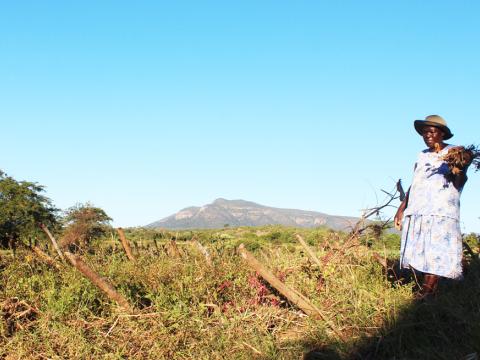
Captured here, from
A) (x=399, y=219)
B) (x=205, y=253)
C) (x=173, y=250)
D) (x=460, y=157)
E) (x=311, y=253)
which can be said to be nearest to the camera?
(x=460, y=157)

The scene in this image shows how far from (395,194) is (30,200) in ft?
106

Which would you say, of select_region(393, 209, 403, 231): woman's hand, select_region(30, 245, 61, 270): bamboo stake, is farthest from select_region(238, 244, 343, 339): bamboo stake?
select_region(30, 245, 61, 270): bamboo stake

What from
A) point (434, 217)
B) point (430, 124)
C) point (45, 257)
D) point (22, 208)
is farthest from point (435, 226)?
point (22, 208)

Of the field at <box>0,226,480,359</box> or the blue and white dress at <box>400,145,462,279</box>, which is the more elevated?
the blue and white dress at <box>400,145,462,279</box>

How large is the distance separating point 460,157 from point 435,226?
73 cm

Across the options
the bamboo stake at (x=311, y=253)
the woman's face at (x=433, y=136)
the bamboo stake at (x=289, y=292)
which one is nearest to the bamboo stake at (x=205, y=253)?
the bamboo stake at (x=311, y=253)

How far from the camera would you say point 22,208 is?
106 ft

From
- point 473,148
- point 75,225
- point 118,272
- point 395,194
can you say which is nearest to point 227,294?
point 118,272

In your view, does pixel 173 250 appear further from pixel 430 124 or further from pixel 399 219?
pixel 430 124

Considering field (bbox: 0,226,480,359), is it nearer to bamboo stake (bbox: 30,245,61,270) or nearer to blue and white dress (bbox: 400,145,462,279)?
bamboo stake (bbox: 30,245,61,270)

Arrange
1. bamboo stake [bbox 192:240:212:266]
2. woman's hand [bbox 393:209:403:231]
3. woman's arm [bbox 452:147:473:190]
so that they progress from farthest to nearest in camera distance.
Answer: bamboo stake [bbox 192:240:212:266]
woman's hand [bbox 393:209:403:231]
woman's arm [bbox 452:147:473:190]

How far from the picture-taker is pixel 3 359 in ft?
14.6

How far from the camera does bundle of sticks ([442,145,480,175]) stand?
4578 mm

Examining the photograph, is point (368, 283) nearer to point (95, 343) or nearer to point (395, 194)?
point (395, 194)
